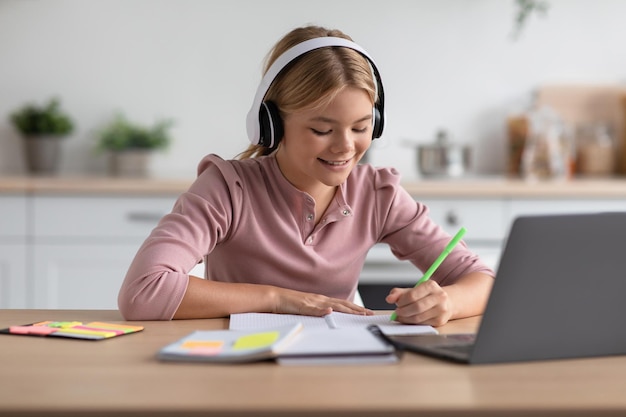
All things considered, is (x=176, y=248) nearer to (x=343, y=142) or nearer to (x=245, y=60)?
(x=343, y=142)

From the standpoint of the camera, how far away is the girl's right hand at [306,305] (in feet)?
→ 4.51

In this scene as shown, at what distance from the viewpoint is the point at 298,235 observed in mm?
1698

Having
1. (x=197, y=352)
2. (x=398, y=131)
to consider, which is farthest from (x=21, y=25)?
(x=197, y=352)

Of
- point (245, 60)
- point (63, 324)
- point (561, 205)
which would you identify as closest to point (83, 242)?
point (245, 60)

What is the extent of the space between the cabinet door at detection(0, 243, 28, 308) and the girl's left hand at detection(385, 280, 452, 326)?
77.1 inches

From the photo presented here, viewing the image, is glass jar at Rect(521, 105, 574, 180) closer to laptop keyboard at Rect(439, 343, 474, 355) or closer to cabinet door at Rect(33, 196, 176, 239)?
cabinet door at Rect(33, 196, 176, 239)

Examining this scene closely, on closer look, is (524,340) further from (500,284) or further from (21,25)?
(21,25)

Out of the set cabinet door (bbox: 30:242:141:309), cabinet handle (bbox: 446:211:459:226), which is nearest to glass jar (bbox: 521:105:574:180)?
cabinet handle (bbox: 446:211:459:226)

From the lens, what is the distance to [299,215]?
5.64 ft

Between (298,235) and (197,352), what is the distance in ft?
2.18

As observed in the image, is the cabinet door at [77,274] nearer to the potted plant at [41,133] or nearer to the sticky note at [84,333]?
the potted plant at [41,133]

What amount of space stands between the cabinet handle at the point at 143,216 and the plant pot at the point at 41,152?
56 cm

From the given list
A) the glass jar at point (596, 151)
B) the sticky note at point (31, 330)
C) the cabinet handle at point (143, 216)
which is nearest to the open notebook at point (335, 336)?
the sticky note at point (31, 330)

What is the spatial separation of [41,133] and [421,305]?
2.39m
